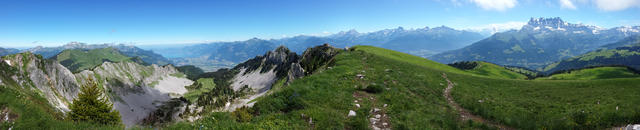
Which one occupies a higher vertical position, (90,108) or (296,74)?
(90,108)

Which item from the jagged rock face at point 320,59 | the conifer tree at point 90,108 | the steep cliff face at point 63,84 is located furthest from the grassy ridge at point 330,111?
the jagged rock face at point 320,59

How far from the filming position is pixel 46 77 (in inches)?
3374

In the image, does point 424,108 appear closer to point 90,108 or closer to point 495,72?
point 90,108

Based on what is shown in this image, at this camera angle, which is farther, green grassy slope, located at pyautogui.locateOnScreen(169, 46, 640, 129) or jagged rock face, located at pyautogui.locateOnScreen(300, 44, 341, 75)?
jagged rock face, located at pyautogui.locateOnScreen(300, 44, 341, 75)

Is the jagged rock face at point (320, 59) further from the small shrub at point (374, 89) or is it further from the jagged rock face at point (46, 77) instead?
the jagged rock face at point (46, 77)

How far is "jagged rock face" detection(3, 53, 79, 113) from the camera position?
7219 cm

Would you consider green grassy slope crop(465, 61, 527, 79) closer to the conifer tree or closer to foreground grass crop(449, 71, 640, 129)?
foreground grass crop(449, 71, 640, 129)

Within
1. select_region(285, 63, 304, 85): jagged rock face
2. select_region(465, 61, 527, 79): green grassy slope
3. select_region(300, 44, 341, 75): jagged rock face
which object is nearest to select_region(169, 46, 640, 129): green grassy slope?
select_region(300, 44, 341, 75): jagged rock face

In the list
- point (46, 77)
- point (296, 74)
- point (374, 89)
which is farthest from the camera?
point (46, 77)

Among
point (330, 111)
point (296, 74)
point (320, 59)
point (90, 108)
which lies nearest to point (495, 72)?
point (320, 59)

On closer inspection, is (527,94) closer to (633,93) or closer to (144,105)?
(633,93)

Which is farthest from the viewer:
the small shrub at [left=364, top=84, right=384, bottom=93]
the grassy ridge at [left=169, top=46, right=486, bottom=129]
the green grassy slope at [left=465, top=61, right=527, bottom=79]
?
the green grassy slope at [left=465, top=61, right=527, bottom=79]

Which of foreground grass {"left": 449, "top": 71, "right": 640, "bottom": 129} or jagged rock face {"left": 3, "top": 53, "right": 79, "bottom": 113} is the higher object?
foreground grass {"left": 449, "top": 71, "right": 640, "bottom": 129}

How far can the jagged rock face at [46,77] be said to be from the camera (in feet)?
237
